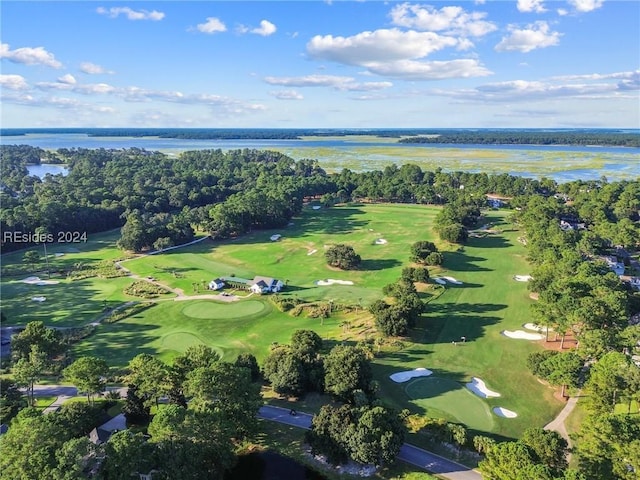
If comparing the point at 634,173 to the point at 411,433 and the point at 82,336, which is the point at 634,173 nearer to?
the point at 411,433

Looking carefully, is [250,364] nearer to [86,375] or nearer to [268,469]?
[268,469]

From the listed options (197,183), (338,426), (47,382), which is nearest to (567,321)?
(338,426)

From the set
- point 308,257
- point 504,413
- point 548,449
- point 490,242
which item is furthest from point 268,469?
point 490,242

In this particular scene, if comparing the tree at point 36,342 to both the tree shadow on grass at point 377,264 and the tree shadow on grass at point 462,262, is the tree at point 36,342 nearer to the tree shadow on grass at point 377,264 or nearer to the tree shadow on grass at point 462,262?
the tree shadow on grass at point 377,264

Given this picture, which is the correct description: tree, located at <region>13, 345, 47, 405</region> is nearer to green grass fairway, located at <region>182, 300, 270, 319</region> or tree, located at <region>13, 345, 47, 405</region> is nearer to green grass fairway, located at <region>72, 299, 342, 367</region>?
green grass fairway, located at <region>72, 299, 342, 367</region>

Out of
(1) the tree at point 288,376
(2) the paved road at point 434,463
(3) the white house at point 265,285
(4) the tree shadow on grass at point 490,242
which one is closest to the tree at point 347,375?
(1) the tree at point 288,376
